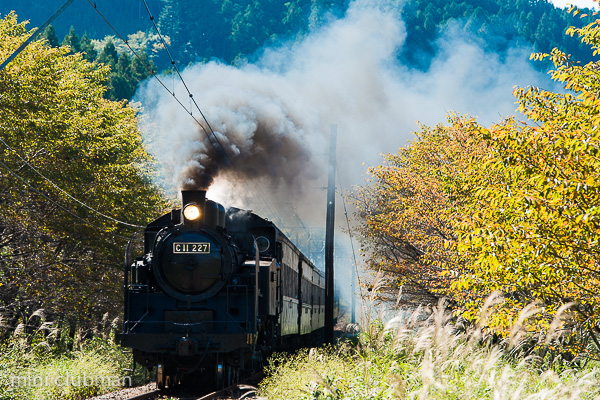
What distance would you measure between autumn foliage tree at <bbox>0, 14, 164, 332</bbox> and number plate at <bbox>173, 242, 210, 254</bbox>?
6.34 m

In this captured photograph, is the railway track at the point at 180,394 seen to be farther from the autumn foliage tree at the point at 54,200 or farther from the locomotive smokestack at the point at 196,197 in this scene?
the autumn foliage tree at the point at 54,200

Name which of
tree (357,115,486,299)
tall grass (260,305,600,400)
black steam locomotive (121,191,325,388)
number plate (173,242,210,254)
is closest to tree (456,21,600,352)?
tall grass (260,305,600,400)

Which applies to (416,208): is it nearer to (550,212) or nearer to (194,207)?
(194,207)

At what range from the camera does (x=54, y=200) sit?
749 inches

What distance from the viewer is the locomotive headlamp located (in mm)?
11672

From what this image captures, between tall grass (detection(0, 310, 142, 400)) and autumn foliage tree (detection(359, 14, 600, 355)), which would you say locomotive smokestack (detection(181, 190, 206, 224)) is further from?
autumn foliage tree (detection(359, 14, 600, 355))

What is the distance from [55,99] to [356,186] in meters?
15.2

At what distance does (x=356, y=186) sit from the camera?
3083 cm

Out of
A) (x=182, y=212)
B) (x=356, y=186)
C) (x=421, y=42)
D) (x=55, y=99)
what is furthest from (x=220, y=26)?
(x=182, y=212)

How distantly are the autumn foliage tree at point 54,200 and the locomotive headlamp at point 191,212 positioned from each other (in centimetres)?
622

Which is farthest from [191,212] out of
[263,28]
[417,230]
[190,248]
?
[263,28]

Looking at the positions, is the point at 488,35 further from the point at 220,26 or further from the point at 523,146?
the point at 523,146

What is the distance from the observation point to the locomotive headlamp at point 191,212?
11672mm

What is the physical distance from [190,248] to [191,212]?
0.67 metres
